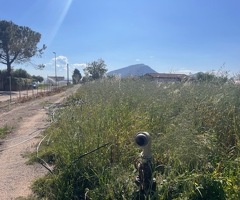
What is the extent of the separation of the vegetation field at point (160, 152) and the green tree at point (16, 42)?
39.4 meters

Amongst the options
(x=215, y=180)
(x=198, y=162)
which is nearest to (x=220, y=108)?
(x=198, y=162)

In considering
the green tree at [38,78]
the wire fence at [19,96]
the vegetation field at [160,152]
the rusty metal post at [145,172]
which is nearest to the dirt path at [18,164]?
the vegetation field at [160,152]

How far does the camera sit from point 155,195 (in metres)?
3.19

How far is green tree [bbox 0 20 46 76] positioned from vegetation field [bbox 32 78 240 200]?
129 ft

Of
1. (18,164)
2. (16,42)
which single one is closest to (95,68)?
(16,42)

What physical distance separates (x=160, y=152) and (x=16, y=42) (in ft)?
141

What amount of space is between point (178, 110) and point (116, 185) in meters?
3.18

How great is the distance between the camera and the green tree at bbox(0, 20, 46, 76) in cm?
4135

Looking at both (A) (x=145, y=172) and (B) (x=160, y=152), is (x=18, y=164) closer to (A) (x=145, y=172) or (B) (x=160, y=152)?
(B) (x=160, y=152)

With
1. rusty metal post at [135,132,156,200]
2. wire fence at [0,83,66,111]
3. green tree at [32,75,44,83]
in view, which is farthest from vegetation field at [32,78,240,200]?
green tree at [32,75,44,83]

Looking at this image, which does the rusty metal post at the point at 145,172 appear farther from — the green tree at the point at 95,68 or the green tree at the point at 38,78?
the green tree at the point at 38,78

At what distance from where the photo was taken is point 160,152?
4246 mm

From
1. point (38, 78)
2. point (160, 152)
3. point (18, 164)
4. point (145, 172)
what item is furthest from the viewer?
point (38, 78)

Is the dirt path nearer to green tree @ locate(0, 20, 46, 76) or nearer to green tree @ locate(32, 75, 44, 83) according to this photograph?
green tree @ locate(0, 20, 46, 76)
